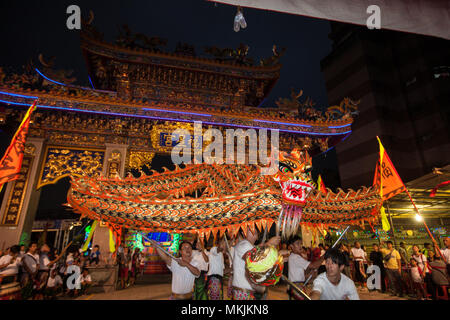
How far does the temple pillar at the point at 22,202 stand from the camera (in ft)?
19.8

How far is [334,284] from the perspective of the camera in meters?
2.20

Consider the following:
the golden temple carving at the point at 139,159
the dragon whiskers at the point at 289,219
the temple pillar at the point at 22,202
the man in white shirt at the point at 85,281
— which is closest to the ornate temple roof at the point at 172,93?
the golden temple carving at the point at 139,159

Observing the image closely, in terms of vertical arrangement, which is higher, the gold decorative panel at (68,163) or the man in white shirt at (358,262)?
the gold decorative panel at (68,163)

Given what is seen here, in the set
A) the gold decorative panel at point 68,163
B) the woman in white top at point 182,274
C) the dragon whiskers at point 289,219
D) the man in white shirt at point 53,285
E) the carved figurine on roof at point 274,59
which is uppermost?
the carved figurine on roof at point 274,59

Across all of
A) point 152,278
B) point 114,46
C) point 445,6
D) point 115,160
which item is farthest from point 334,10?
point 152,278

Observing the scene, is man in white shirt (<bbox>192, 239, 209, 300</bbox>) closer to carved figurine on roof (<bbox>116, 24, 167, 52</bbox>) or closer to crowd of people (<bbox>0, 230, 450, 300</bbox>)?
crowd of people (<bbox>0, 230, 450, 300</bbox>)

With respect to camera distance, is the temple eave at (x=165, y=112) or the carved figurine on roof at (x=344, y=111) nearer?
the temple eave at (x=165, y=112)

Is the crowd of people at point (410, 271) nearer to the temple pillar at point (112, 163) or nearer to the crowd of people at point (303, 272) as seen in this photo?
the crowd of people at point (303, 272)

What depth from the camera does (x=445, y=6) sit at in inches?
39.4

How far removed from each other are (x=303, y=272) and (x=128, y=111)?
599 cm

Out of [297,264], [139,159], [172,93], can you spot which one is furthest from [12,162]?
[172,93]

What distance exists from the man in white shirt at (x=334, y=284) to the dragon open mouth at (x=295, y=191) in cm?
63

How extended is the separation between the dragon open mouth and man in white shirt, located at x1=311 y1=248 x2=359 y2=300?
0.63 m
